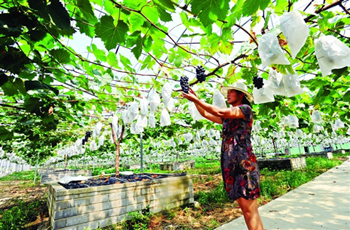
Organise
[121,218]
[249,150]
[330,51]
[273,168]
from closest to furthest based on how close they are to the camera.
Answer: [330,51] → [249,150] → [121,218] → [273,168]

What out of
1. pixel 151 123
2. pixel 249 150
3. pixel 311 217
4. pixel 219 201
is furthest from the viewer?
pixel 219 201

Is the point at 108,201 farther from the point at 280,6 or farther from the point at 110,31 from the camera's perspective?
the point at 280,6

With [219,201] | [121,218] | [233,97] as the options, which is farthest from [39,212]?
[233,97]

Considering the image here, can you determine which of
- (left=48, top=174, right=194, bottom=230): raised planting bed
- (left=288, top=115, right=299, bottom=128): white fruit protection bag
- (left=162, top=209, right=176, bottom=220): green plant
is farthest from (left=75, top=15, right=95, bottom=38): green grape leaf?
(left=288, top=115, right=299, bottom=128): white fruit protection bag

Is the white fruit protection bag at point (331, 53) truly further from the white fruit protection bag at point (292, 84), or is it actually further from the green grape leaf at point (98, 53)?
the green grape leaf at point (98, 53)

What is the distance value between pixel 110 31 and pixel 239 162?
1689mm

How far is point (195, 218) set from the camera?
3.70 meters

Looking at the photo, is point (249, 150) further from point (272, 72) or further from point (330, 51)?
point (330, 51)

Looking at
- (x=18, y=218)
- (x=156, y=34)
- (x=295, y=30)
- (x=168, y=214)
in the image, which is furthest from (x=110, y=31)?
(x=18, y=218)

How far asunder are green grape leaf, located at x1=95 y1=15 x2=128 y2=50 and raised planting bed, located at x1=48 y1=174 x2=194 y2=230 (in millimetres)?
3025

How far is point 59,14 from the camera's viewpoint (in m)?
0.91

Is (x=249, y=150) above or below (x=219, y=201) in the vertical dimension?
above

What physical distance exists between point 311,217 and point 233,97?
2.81 meters

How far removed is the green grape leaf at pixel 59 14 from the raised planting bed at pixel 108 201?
325 centimetres
